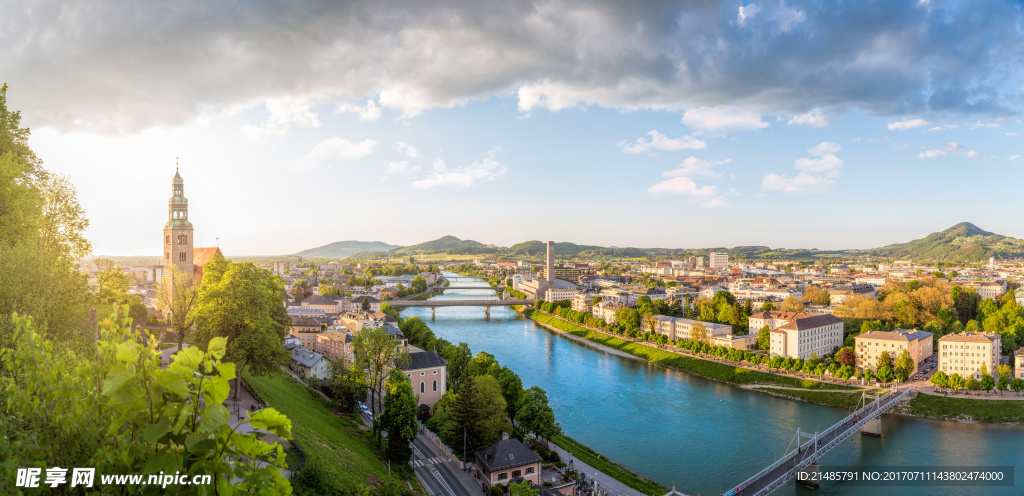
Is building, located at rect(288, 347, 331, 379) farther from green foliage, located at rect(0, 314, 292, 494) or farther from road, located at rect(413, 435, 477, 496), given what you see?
green foliage, located at rect(0, 314, 292, 494)

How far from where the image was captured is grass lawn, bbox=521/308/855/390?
2022cm

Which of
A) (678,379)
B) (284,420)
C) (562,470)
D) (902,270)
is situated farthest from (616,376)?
(902,270)

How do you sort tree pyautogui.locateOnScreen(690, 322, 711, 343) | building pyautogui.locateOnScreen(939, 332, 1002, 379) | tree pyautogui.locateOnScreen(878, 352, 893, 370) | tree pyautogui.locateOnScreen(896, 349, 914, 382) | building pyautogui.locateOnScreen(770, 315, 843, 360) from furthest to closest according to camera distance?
tree pyautogui.locateOnScreen(690, 322, 711, 343), building pyautogui.locateOnScreen(770, 315, 843, 360), tree pyautogui.locateOnScreen(878, 352, 893, 370), tree pyautogui.locateOnScreen(896, 349, 914, 382), building pyautogui.locateOnScreen(939, 332, 1002, 379)

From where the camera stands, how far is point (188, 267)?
1552 cm

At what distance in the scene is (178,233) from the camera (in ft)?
49.9

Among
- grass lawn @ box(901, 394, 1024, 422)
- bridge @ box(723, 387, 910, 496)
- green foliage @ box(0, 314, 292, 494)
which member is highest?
green foliage @ box(0, 314, 292, 494)

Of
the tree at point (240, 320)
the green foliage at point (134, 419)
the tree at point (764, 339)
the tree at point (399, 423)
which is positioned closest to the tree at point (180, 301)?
the tree at point (240, 320)

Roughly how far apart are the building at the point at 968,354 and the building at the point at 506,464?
1720cm

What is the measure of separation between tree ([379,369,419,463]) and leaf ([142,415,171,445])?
32.3 feet

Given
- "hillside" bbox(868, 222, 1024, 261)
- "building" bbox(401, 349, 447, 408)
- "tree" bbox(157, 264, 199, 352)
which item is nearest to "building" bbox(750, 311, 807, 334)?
"building" bbox(401, 349, 447, 408)

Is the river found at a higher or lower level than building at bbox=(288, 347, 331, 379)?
lower

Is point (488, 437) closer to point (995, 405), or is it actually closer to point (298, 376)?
point (298, 376)

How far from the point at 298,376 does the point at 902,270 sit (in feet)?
224

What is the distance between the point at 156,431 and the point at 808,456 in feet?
44.9
